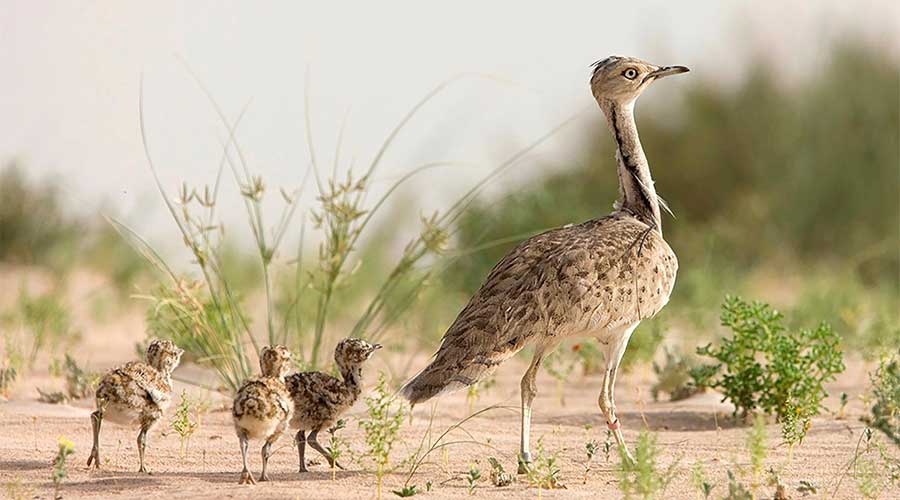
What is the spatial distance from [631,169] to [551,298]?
4.27ft

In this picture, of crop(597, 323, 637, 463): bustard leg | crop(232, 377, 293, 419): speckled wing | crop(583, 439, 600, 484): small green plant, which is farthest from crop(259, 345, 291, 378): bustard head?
crop(597, 323, 637, 463): bustard leg

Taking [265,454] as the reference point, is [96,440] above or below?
above

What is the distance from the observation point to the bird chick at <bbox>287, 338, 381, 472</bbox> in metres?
5.75

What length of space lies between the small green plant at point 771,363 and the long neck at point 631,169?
82 centimetres

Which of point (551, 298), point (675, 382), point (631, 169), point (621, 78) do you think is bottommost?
point (675, 382)

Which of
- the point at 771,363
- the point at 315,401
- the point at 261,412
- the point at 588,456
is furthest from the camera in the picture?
Result: the point at 771,363

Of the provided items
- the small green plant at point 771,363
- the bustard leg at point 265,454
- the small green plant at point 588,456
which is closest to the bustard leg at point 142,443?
the bustard leg at point 265,454

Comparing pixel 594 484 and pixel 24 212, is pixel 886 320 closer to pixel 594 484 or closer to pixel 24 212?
pixel 594 484

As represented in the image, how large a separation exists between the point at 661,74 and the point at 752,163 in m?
11.8

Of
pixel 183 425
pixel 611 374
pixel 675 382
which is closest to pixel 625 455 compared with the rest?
pixel 611 374

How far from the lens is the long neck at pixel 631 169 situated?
6754mm

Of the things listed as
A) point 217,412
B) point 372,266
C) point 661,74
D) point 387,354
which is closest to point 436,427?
point 217,412

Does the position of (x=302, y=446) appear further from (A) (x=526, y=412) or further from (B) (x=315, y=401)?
(A) (x=526, y=412)

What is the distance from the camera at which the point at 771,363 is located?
7.39m
